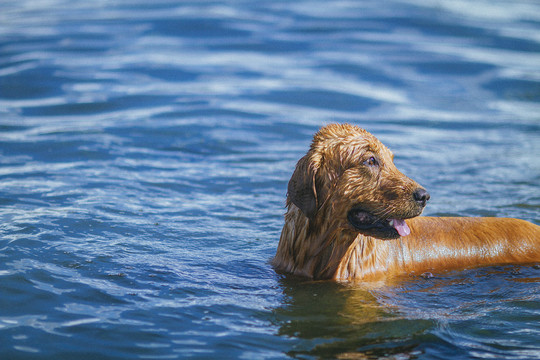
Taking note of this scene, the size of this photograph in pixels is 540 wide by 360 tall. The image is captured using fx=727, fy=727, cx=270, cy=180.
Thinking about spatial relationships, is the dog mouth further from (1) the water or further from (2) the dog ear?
(1) the water

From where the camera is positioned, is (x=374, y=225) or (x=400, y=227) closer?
(x=374, y=225)

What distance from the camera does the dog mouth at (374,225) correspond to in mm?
7750

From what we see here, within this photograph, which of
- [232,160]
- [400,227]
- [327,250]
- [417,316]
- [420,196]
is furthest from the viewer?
[232,160]

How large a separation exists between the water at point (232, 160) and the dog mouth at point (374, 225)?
70 centimetres

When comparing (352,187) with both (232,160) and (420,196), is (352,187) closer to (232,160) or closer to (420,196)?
(420,196)

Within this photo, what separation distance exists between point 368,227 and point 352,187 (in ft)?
1.52

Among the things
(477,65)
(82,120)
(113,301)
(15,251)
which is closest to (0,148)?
(82,120)

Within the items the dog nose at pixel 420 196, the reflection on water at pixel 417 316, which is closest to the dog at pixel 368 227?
the dog nose at pixel 420 196

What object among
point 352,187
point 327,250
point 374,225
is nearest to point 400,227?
point 374,225

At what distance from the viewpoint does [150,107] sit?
18.3m

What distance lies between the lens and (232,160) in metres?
14.7

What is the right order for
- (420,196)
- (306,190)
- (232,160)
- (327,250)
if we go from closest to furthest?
(420,196) < (306,190) < (327,250) < (232,160)

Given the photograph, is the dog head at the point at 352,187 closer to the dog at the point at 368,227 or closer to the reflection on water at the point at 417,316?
the dog at the point at 368,227

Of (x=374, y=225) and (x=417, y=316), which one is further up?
(x=374, y=225)
